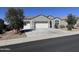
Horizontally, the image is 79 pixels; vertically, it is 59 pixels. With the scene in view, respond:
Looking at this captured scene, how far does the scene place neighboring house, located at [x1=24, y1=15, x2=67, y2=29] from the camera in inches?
574

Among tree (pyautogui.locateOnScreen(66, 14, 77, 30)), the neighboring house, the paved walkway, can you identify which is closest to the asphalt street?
the paved walkway

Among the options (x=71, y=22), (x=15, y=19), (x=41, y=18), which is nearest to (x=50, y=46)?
(x=41, y=18)

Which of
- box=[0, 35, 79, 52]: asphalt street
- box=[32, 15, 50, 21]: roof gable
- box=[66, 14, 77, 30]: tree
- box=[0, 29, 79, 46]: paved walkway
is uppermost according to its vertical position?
box=[32, 15, 50, 21]: roof gable

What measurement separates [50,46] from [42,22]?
1.01 metres

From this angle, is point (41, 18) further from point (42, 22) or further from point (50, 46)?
point (50, 46)

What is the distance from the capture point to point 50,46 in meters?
14.4

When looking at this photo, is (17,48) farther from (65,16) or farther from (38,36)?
(65,16)

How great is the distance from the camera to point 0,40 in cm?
1443

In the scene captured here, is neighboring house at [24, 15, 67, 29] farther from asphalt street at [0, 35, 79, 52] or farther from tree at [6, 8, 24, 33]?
asphalt street at [0, 35, 79, 52]

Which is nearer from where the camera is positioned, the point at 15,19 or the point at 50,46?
the point at 50,46

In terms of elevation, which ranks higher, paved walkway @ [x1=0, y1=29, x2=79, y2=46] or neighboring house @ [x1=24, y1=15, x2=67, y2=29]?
neighboring house @ [x1=24, y1=15, x2=67, y2=29]

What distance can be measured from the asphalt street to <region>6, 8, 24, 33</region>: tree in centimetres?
70

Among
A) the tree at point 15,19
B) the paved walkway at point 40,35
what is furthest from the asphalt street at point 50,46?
the tree at point 15,19
